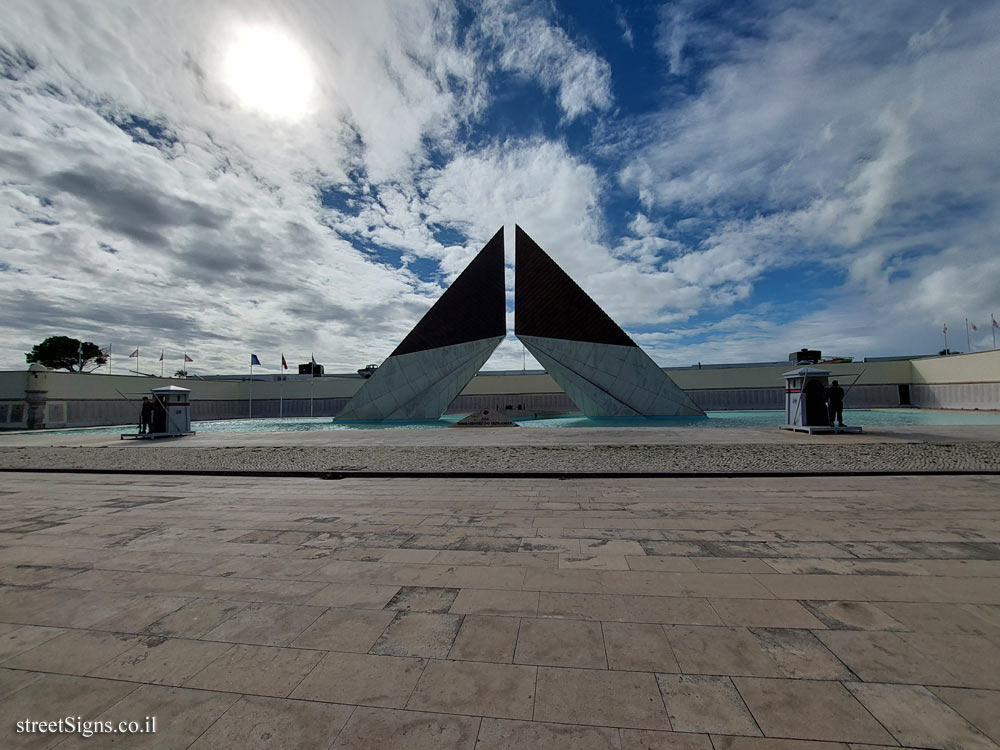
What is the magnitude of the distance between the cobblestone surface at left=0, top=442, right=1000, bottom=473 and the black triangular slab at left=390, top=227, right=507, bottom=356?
1200cm

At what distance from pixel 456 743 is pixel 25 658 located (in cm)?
249

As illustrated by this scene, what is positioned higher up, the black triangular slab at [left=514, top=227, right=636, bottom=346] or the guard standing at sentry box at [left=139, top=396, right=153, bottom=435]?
the black triangular slab at [left=514, top=227, right=636, bottom=346]

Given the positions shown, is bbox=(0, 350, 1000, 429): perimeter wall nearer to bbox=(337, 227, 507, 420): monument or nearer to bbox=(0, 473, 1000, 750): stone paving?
bbox=(337, 227, 507, 420): monument

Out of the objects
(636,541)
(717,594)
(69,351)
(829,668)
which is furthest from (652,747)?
(69,351)

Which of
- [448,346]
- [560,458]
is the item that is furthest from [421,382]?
Answer: [560,458]

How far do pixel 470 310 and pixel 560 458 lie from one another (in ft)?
49.5

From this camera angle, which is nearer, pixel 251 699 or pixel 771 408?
pixel 251 699

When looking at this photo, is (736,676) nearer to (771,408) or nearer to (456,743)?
A: (456,743)

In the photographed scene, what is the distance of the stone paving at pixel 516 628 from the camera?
1.94 meters

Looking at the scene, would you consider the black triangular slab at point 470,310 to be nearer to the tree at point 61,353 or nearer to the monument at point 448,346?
the monument at point 448,346

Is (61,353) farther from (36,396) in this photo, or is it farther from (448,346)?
(448,346)

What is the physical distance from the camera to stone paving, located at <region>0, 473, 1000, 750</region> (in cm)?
194

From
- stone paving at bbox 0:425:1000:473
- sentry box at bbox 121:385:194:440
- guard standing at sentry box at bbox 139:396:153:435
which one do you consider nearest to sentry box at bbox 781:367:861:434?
stone paving at bbox 0:425:1000:473

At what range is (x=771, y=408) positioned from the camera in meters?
37.0
